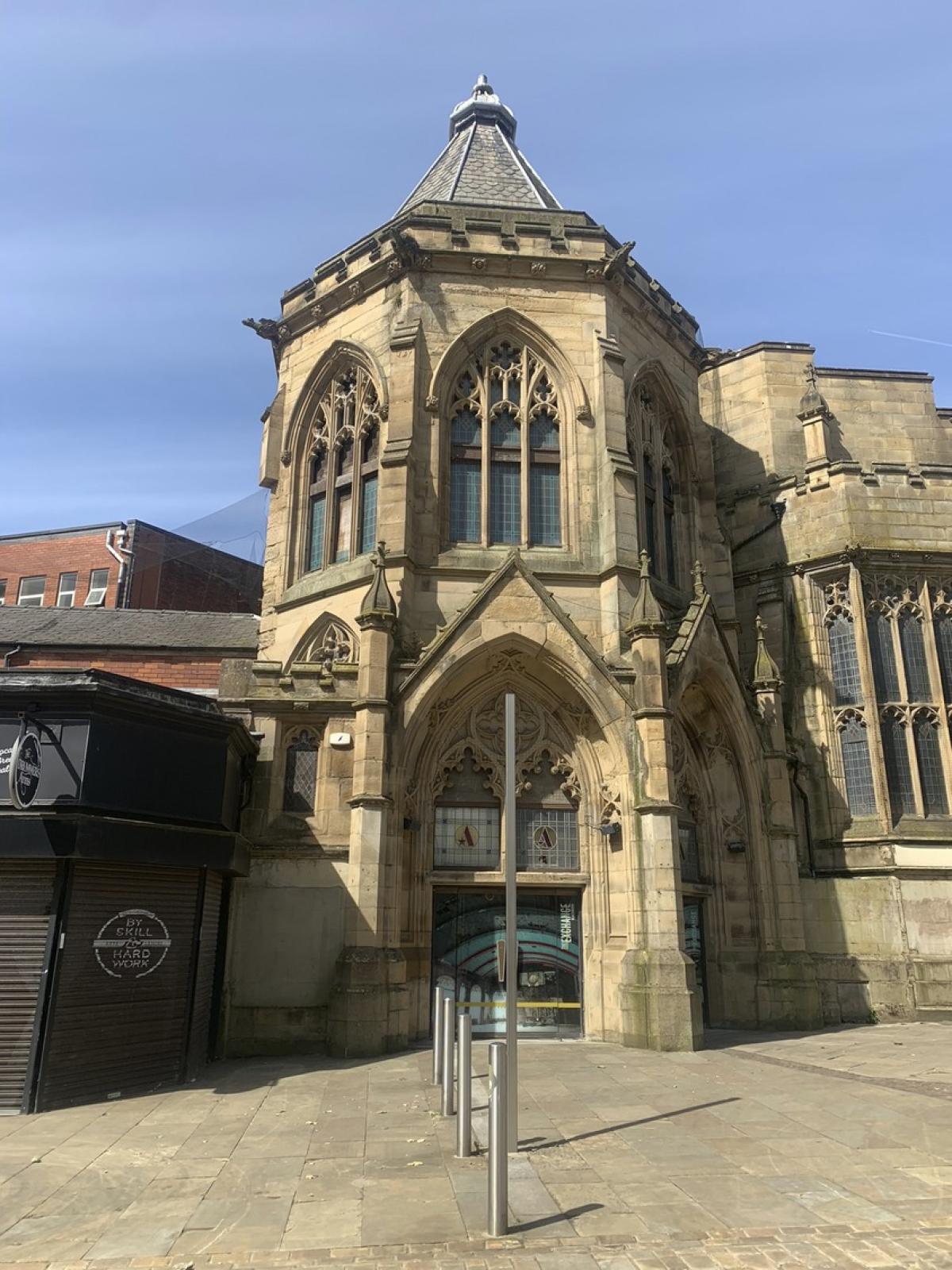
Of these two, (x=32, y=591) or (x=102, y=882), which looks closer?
(x=102, y=882)

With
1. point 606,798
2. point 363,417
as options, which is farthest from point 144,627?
point 606,798

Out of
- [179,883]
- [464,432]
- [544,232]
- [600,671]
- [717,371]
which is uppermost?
[717,371]

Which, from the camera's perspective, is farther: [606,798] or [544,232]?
[544,232]

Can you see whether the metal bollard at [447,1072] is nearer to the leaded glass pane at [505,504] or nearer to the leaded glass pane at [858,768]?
the leaded glass pane at [505,504]

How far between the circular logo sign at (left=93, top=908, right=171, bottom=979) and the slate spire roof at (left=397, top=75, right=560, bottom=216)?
1616cm

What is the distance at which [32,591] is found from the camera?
37.2m

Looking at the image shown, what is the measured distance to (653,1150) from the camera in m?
7.68

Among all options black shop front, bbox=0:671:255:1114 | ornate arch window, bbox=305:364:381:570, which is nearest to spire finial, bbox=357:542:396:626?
ornate arch window, bbox=305:364:381:570

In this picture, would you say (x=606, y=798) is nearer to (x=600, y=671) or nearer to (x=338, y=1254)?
(x=600, y=671)

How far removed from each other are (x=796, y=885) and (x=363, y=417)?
13.1 meters

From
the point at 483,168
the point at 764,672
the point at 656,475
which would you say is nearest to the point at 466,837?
the point at 764,672

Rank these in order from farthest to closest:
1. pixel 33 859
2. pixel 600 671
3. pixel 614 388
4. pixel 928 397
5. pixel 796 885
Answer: pixel 928 397 < pixel 614 388 < pixel 796 885 < pixel 600 671 < pixel 33 859

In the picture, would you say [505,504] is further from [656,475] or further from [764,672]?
[764,672]

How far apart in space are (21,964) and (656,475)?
15.5 m
